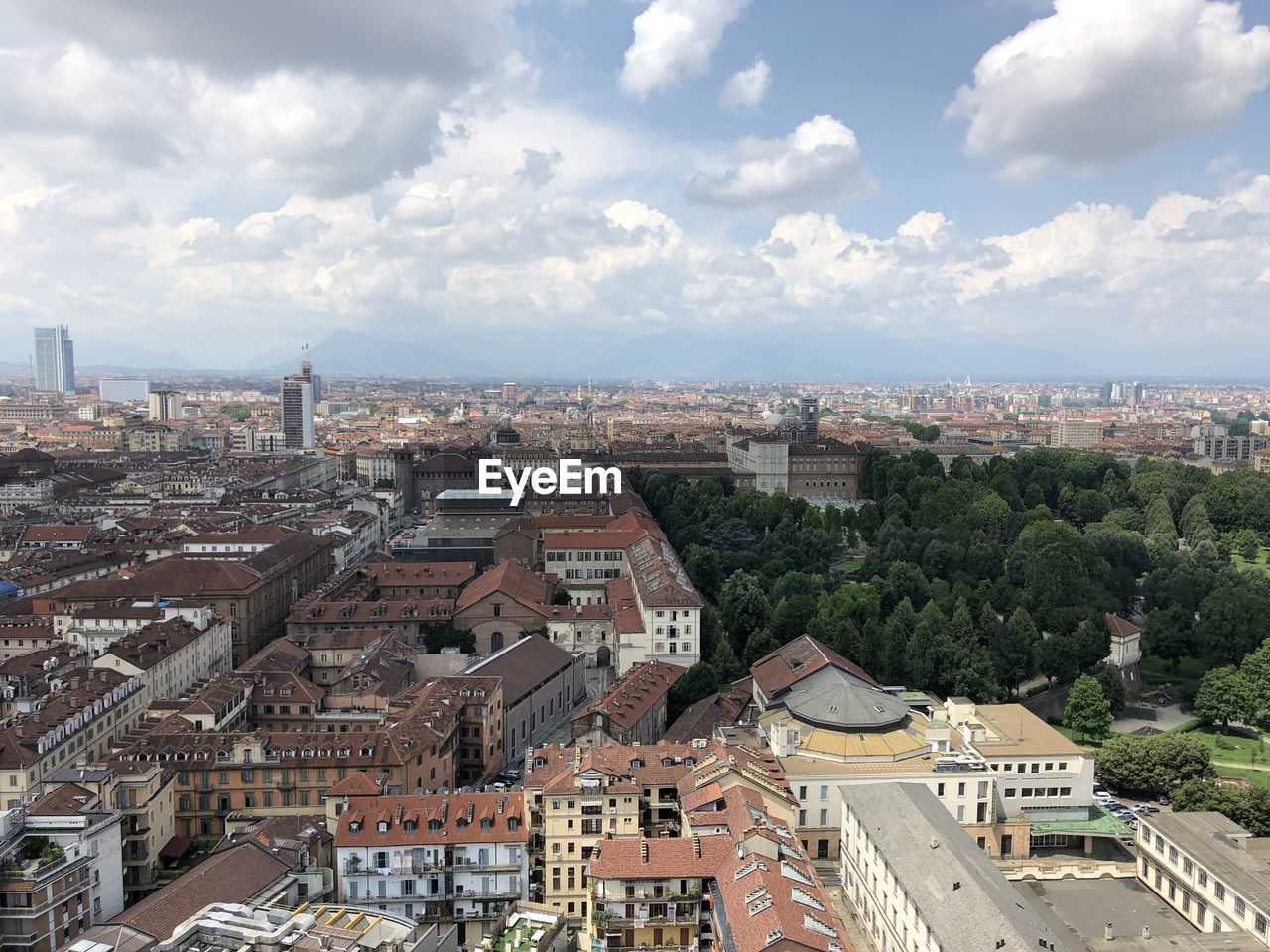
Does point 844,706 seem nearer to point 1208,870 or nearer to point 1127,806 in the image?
point 1127,806

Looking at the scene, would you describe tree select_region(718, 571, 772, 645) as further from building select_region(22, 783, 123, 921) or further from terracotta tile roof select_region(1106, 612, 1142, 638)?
building select_region(22, 783, 123, 921)

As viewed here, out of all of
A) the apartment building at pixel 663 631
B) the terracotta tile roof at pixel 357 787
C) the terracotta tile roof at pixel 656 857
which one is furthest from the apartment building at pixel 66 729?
the apartment building at pixel 663 631

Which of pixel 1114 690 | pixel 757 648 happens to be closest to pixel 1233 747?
pixel 1114 690

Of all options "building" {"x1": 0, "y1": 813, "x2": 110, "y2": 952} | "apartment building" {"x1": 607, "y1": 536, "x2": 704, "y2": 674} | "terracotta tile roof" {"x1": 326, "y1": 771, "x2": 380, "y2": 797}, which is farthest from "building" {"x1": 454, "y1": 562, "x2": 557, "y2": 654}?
"building" {"x1": 0, "y1": 813, "x2": 110, "y2": 952}

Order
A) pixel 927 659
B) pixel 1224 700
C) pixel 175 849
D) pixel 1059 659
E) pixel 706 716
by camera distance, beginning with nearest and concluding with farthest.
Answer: pixel 175 849
pixel 706 716
pixel 1224 700
pixel 927 659
pixel 1059 659

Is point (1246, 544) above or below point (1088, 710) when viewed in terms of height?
above

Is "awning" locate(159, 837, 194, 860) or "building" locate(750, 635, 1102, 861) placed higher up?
"building" locate(750, 635, 1102, 861)
